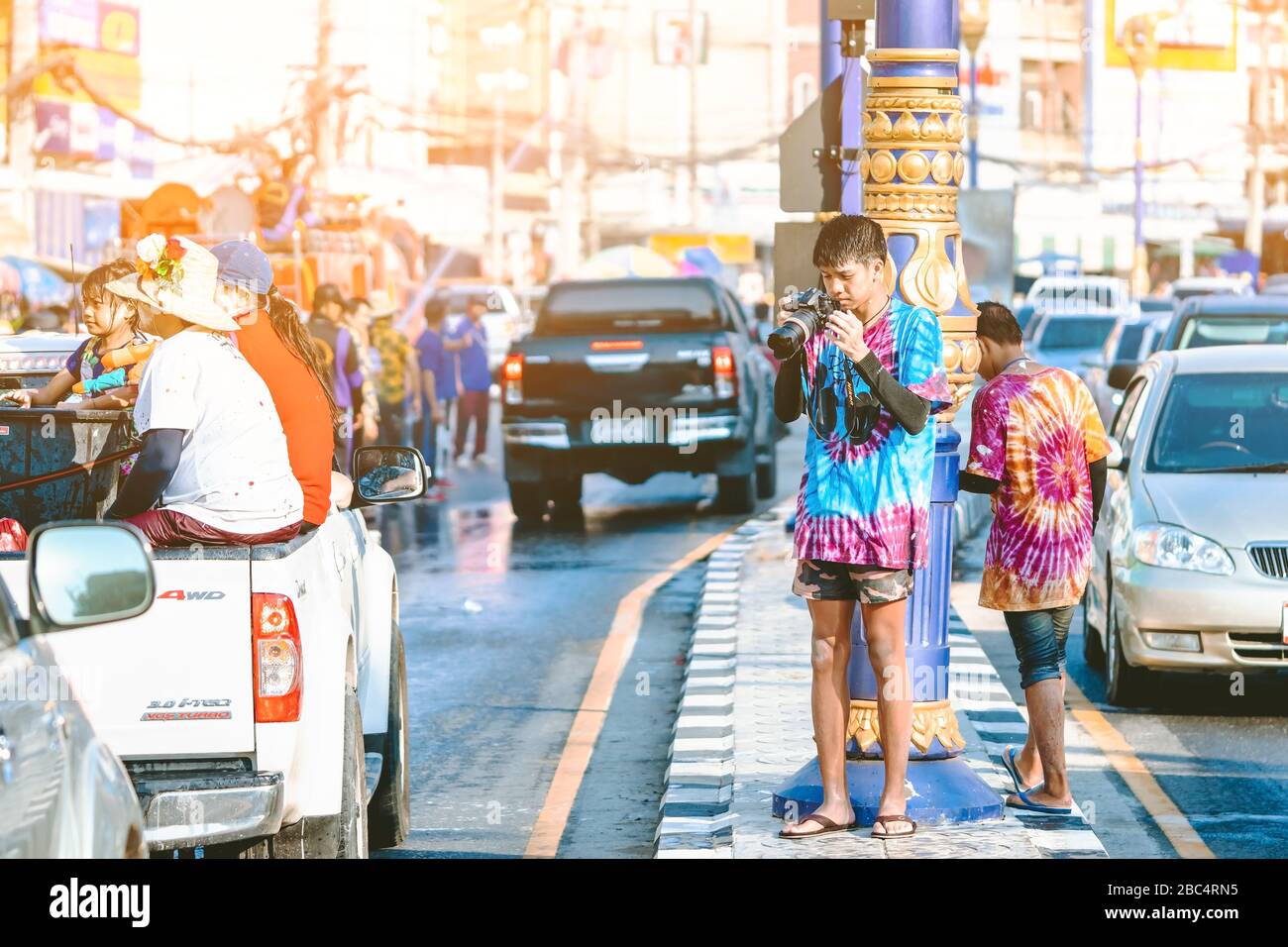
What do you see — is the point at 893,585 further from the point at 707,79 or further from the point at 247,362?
the point at 707,79

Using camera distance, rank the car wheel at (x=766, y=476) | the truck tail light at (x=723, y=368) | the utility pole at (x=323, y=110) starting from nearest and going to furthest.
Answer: the truck tail light at (x=723, y=368)
the car wheel at (x=766, y=476)
the utility pole at (x=323, y=110)

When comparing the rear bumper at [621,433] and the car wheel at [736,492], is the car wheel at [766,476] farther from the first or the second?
the rear bumper at [621,433]

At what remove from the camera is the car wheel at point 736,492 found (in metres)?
20.0

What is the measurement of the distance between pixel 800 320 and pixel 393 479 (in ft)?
4.68

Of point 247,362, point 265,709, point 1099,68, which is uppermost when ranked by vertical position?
point 1099,68

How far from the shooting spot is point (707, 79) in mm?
106938

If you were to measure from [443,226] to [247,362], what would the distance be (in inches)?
2624

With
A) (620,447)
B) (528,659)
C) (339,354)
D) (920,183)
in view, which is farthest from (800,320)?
(620,447)

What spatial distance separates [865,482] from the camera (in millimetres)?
6762

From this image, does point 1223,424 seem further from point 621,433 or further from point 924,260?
point 621,433

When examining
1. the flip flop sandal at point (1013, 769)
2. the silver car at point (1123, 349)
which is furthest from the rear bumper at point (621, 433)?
the flip flop sandal at point (1013, 769)

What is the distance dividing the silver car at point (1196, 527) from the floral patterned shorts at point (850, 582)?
3.61 metres

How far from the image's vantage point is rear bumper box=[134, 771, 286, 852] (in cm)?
546

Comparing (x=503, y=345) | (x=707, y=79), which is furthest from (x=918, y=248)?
(x=707, y=79)
